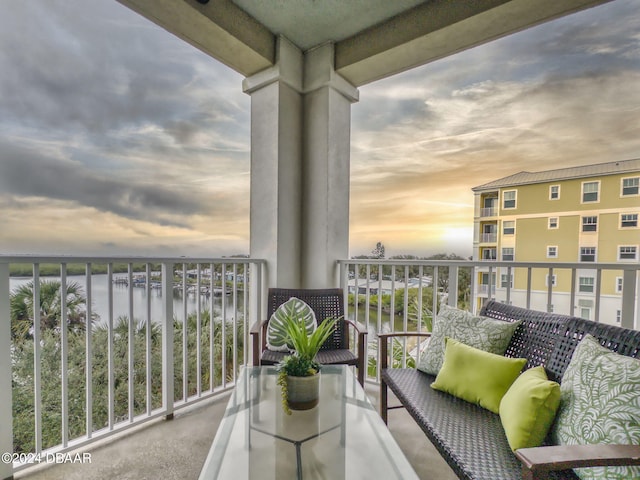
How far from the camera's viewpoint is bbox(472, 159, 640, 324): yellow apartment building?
6.85 ft

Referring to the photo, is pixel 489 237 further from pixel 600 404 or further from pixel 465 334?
pixel 600 404

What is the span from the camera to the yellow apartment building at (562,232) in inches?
82.2

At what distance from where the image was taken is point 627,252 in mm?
2537

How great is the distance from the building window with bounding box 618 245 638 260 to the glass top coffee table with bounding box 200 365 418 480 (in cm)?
269

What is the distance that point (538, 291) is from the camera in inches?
88.4

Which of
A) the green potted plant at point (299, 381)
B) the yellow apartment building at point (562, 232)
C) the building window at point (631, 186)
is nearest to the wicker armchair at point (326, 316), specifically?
the green potted plant at point (299, 381)

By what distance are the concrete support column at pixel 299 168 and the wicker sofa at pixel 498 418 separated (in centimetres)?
138

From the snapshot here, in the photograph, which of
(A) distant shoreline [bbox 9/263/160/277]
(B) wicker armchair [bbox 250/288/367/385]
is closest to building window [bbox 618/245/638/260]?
(B) wicker armchair [bbox 250/288/367/385]

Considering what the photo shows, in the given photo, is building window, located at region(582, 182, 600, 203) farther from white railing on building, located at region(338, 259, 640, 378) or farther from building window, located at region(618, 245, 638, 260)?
white railing on building, located at region(338, 259, 640, 378)

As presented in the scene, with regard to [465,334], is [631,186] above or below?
above

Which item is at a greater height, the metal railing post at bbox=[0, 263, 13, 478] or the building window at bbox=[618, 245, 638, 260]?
the building window at bbox=[618, 245, 638, 260]

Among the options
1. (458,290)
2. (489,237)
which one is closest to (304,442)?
(458,290)

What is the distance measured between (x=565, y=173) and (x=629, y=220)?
0.80 m

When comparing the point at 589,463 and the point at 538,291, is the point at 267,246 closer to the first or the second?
the point at 538,291
